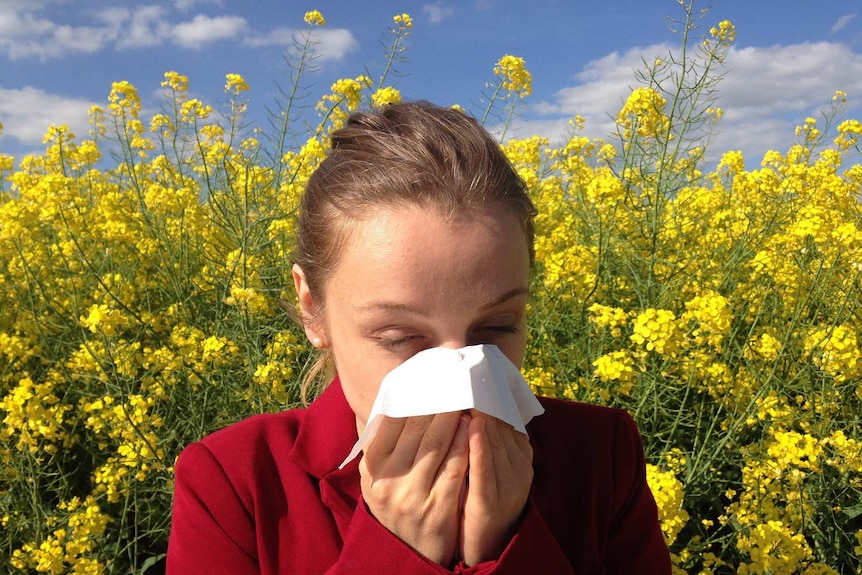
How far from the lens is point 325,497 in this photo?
117 cm

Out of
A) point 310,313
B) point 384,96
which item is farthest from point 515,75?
point 310,313

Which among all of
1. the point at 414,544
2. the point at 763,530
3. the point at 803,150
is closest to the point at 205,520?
the point at 414,544

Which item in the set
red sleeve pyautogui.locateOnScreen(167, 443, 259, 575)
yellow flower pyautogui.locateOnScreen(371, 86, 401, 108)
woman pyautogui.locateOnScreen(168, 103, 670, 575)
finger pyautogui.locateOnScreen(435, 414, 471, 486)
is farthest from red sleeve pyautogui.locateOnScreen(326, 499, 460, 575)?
yellow flower pyautogui.locateOnScreen(371, 86, 401, 108)

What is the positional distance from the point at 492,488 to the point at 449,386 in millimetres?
168

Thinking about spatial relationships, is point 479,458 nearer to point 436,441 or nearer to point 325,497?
point 436,441

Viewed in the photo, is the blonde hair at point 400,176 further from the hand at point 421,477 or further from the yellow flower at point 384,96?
the yellow flower at point 384,96

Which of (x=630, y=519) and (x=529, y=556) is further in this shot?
(x=630, y=519)

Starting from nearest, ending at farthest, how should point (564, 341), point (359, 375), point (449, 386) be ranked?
point (449, 386), point (359, 375), point (564, 341)

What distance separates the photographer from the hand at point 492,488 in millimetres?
984

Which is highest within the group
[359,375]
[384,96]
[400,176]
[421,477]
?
[384,96]

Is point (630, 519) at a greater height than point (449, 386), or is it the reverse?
point (449, 386)

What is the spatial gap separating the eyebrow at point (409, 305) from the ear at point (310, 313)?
258mm

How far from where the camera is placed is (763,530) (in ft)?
6.45

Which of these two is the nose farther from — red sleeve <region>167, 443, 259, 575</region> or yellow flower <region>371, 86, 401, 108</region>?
yellow flower <region>371, 86, 401, 108</region>
